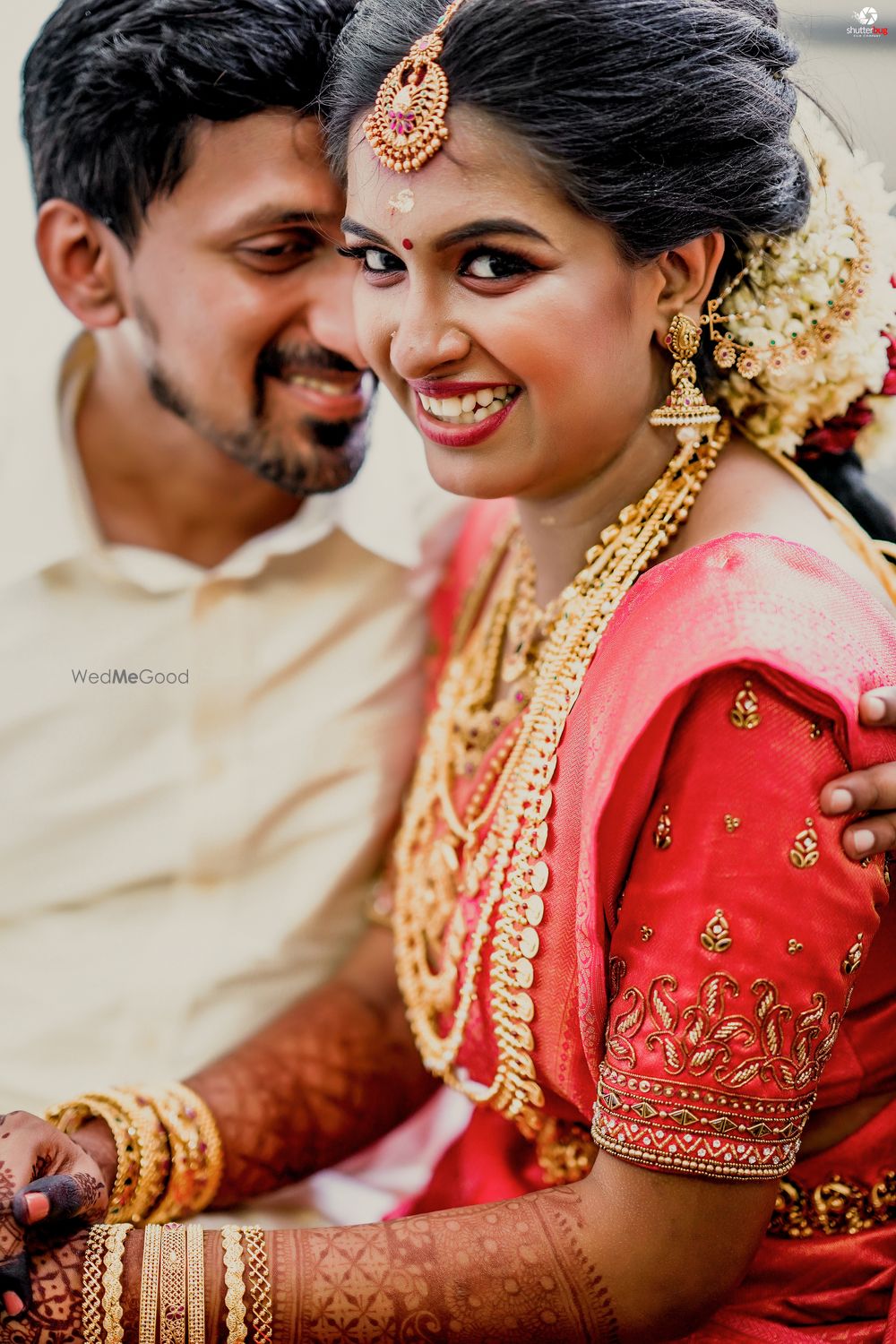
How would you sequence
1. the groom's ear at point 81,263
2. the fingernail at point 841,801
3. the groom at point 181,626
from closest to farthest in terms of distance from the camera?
the fingernail at point 841,801
the groom at point 181,626
the groom's ear at point 81,263

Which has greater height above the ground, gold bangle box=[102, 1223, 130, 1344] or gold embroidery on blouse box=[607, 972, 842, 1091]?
gold embroidery on blouse box=[607, 972, 842, 1091]

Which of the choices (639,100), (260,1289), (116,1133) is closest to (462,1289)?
(260,1289)

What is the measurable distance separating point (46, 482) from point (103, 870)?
22.7 inches

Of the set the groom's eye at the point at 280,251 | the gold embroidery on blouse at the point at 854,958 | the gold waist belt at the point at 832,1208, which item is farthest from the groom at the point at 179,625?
the gold embroidery on blouse at the point at 854,958

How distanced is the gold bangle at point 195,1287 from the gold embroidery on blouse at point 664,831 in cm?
58

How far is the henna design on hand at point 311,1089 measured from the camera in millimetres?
1672

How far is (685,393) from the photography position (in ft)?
4.45

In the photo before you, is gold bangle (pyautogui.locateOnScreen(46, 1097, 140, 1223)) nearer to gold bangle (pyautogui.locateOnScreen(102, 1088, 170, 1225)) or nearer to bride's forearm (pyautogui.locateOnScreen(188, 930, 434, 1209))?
gold bangle (pyautogui.locateOnScreen(102, 1088, 170, 1225))

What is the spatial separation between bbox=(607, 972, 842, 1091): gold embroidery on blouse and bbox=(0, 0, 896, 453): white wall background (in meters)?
0.98

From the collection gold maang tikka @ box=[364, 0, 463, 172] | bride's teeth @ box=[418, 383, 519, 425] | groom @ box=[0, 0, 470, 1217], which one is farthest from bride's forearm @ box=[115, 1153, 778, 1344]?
gold maang tikka @ box=[364, 0, 463, 172]

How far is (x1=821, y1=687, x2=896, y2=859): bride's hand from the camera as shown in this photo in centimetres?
111

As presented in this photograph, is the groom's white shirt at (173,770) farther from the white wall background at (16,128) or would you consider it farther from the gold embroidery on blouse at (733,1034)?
the gold embroidery on blouse at (733,1034)

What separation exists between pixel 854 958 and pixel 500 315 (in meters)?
0.69

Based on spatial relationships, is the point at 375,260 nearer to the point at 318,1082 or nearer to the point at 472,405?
the point at 472,405
